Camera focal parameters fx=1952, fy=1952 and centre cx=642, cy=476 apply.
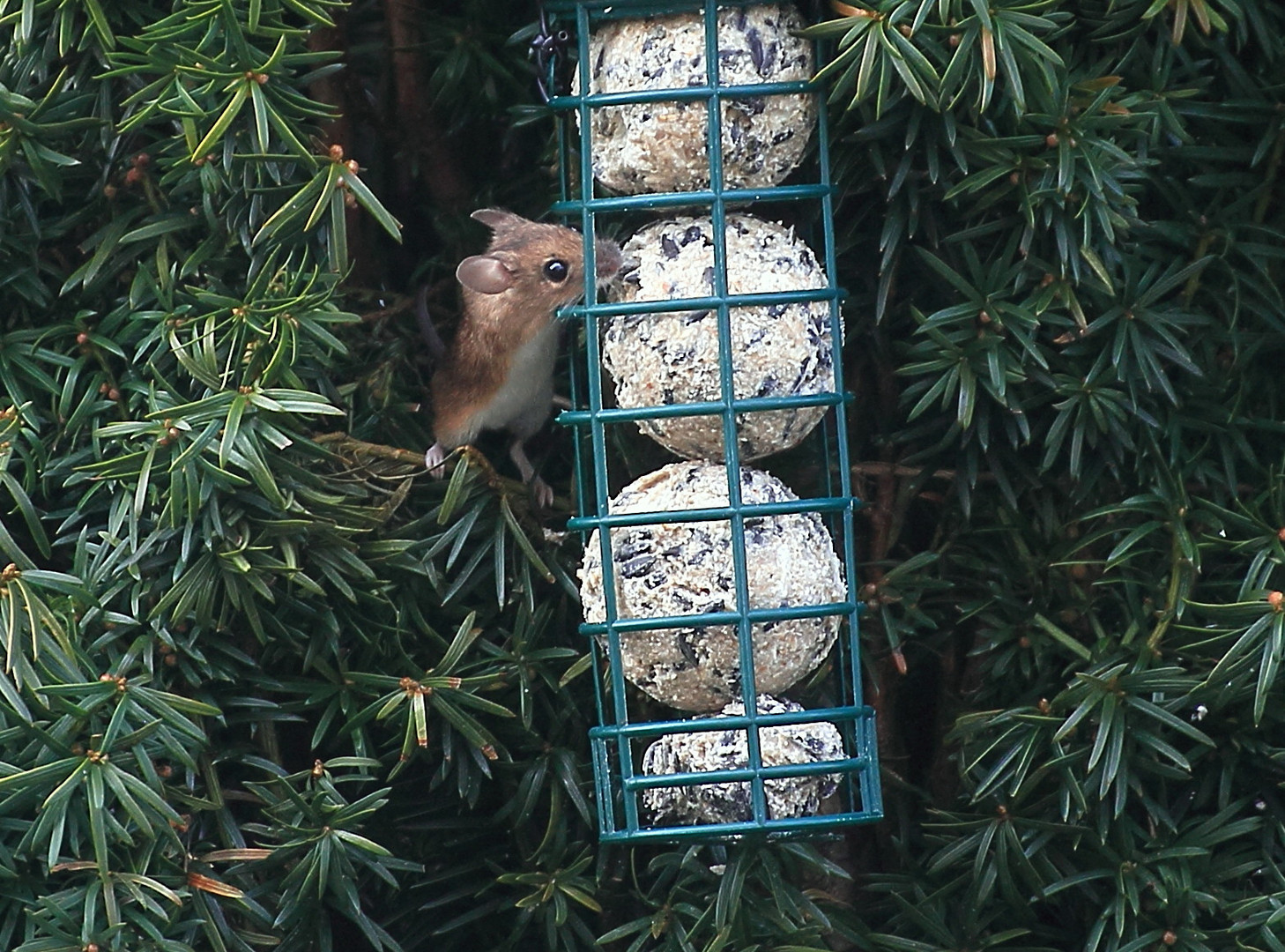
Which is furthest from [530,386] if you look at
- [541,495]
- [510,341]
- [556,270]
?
[541,495]

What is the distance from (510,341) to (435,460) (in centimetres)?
38

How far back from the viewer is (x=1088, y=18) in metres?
2.71

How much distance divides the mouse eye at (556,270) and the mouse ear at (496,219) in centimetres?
10

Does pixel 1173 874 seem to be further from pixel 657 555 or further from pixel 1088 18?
pixel 1088 18

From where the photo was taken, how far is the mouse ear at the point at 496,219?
309cm

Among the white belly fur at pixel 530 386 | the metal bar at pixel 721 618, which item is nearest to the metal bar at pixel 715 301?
the metal bar at pixel 721 618

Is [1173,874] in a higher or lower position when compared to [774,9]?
lower

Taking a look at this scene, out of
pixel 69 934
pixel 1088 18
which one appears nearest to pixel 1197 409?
pixel 1088 18

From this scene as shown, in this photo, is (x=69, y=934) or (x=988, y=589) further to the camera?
(x=988, y=589)

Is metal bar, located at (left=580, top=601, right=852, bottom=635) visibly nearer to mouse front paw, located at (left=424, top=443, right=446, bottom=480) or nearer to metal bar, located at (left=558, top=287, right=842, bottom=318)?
metal bar, located at (left=558, top=287, right=842, bottom=318)

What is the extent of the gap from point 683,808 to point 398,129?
1253 mm

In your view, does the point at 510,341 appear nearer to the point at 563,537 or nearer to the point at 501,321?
the point at 501,321

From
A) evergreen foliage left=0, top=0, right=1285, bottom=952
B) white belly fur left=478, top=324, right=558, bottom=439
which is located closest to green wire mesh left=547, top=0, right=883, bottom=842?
evergreen foliage left=0, top=0, right=1285, bottom=952

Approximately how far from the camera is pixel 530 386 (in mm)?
3514
